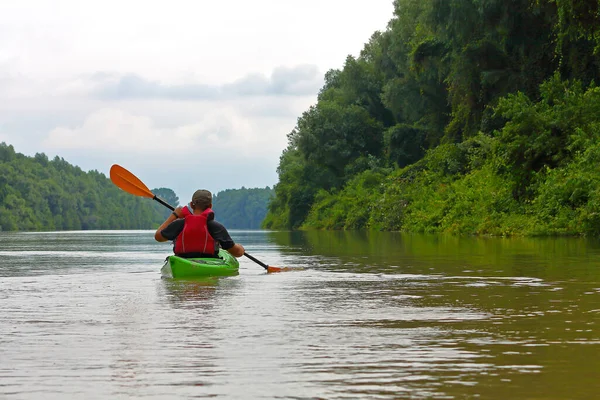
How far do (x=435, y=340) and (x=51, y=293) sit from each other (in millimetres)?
6148

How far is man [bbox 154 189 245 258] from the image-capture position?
540 inches

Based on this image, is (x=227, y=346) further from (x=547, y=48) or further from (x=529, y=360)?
(x=547, y=48)

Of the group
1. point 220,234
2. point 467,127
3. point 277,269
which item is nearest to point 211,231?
point 220,234

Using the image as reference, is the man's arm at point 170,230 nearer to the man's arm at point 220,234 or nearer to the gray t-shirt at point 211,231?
the gray t-shirt at point 211,231

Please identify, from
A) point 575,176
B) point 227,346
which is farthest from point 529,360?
point 575,176

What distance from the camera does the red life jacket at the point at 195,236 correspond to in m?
13.7

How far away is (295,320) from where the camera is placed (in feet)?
27.8

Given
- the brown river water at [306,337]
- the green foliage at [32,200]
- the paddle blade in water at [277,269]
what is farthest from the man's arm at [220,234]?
the green foliage at [32,200]

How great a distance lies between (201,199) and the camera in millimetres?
13719

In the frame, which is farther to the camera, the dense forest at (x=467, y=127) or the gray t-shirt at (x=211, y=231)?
the dense forest at (x=467, y=127)

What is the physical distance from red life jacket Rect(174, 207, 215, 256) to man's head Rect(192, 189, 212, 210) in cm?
8

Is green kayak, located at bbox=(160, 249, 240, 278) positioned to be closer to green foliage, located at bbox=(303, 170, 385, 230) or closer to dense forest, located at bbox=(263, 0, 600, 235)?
dense forest, located at bbox=(263, 0, 600, 235)

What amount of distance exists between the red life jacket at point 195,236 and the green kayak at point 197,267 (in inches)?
7.0

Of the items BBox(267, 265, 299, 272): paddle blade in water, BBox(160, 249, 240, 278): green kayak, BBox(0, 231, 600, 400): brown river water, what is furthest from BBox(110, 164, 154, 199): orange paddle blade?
BBox(0, 231, 600, 400): brown river water
